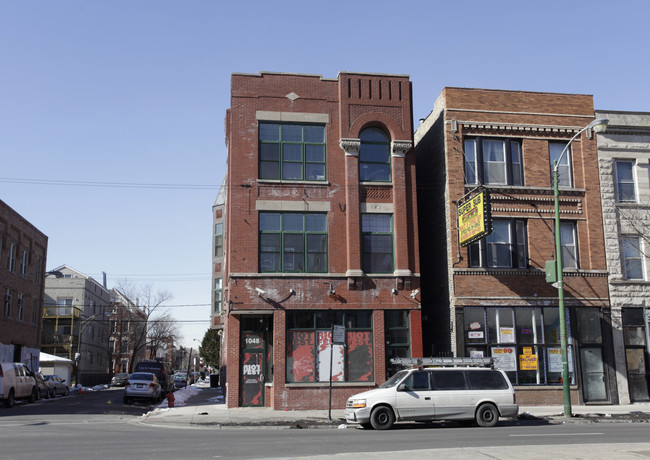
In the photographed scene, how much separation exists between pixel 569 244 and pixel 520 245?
2.23 metres

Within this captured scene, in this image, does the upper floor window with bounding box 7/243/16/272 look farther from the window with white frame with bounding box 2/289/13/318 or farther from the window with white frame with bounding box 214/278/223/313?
the window with white frame with bounding box 214/278/223/313

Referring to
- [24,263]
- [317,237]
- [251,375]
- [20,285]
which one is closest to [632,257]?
[317,237]

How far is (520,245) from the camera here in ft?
83.9

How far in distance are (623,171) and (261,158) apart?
15594 millimetres

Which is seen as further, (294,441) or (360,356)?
(360,356)

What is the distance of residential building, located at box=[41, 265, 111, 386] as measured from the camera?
6912 centimetres

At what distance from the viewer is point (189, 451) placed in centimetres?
1219

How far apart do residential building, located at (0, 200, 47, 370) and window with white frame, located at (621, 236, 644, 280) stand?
34.8 meters

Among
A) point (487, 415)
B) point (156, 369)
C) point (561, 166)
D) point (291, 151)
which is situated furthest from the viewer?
point (156, 369)

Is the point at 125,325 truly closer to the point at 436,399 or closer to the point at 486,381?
the point at 436,399

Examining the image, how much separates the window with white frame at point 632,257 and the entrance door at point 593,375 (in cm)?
364

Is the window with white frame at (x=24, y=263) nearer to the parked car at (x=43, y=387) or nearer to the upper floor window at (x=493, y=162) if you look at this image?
the parked car at (x=43, y=387)

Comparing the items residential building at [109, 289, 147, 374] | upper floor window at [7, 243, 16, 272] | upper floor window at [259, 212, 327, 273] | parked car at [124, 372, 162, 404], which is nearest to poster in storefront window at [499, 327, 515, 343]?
upper floor window at [259, 212, 327, 273]

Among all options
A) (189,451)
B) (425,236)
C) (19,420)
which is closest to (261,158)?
(425,236)
